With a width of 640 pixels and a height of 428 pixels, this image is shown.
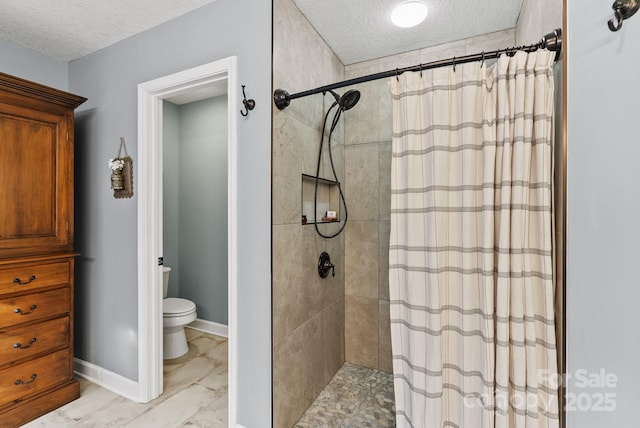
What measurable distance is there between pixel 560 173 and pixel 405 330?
852mm

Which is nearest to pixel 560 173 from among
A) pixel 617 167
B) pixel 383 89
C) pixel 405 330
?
pixel 617 167

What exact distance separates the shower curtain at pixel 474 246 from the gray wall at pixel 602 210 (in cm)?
9

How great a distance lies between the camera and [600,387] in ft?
2.82

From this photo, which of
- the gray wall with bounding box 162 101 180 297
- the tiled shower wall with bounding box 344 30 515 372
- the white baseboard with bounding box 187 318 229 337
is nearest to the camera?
the tiled shower wall with bounding box 344 30 515 372

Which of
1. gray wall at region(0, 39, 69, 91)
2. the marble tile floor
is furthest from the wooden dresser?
gray wall at region(0, 39, 69, 91)

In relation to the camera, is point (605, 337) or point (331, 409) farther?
point (331, 409)

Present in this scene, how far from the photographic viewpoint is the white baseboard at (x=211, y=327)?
3.20m

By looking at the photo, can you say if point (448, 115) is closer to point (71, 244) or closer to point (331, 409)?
point (331, 409)

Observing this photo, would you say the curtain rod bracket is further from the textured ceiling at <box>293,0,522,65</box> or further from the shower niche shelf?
the textured ceiling at <box>293,0,522,65</box>

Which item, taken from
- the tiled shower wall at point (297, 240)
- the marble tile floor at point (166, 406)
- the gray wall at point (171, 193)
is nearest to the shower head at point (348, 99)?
the tiled shower wall at point (297, 240)

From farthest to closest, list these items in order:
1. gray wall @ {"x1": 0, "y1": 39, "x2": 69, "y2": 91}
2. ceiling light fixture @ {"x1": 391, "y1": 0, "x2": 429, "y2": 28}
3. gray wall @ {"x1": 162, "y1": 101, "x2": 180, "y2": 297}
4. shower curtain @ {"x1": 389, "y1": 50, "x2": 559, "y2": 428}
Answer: gray wall @ {"x1": 162, "y1": 101, "x2": 180, "y2": 297}, gray wall @ {"x1": 0, "y1": 39, "x2": 69, "y2": 91}, ceiling light fixture @ {"x1": 391, "y1": 0, "x2": 429, "y2": 28}, shower curtain @ {"x1": 389, "y1": 50, "x2": 559, "y2": 428}

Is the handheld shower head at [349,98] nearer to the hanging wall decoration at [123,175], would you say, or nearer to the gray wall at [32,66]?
the hanging wall decoration at [123,175]

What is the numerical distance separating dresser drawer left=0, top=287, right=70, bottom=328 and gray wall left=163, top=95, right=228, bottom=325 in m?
1.39

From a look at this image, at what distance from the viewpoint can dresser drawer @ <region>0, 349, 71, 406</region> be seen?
1720mm
